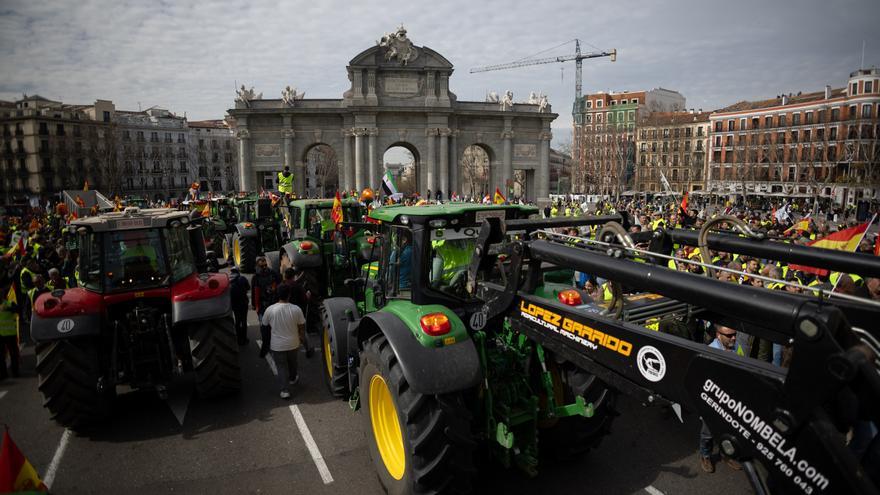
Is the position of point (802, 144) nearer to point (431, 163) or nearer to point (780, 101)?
point (780, 101)

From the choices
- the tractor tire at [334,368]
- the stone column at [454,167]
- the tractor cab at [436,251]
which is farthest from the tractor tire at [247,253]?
the stone column at [454,167]

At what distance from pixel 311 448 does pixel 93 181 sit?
75196 millimetres

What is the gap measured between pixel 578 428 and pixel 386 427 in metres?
1.87

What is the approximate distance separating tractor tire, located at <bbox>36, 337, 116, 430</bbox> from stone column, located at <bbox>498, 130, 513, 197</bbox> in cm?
3630

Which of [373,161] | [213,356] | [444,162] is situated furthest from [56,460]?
[444,162]

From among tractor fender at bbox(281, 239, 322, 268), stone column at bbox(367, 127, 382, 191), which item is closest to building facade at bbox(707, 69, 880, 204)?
stone column at bbox(367, 127, 382, 191)

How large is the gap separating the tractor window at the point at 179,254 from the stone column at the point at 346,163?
3198 centimetres

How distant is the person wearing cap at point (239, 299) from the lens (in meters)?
8.88

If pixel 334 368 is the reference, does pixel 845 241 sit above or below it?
above

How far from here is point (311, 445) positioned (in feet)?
18.5

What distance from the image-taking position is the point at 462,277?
4.70 meters

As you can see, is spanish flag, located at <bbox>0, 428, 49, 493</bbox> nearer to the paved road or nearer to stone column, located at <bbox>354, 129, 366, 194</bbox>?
the paved road

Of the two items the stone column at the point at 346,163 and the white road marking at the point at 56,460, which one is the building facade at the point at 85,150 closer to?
the stone column at the point at 346,163

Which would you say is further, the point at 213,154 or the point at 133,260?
the point at 213,154
